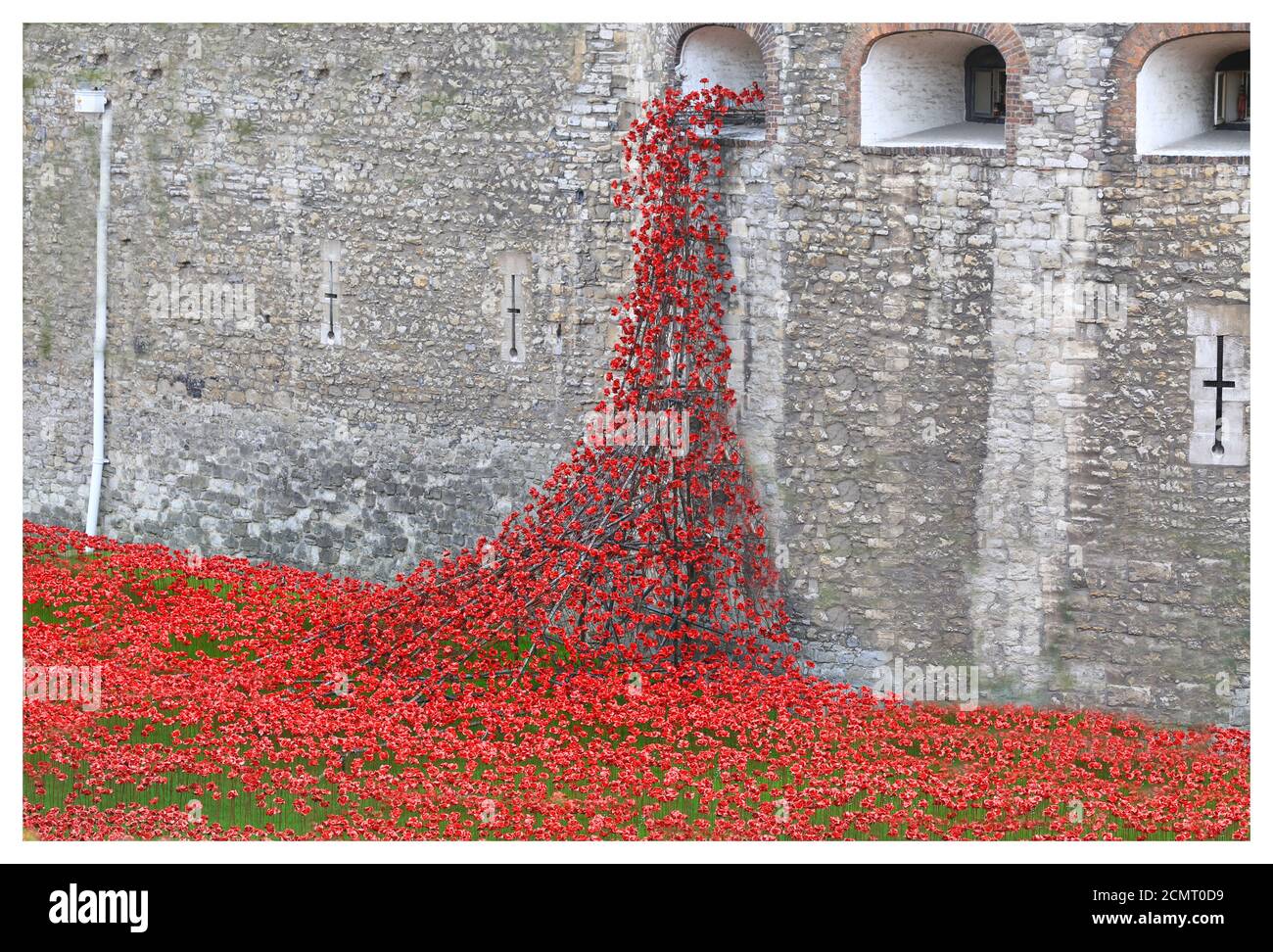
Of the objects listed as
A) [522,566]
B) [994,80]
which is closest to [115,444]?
[522,566]

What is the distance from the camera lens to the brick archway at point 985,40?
1250cm

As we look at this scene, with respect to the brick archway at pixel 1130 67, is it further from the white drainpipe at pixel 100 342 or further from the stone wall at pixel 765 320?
the white drainpipe at pixel 100 342

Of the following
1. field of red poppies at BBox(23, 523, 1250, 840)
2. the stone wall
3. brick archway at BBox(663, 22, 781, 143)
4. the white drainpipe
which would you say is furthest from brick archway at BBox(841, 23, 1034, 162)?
the white drainpipe

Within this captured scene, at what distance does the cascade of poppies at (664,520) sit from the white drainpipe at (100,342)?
500 centimetres

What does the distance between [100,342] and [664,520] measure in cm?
638

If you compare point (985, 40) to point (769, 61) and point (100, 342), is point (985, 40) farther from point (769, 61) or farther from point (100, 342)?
point (100, 342)

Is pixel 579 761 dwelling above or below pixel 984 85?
below

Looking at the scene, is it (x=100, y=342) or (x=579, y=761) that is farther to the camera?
(x=100, y=342)

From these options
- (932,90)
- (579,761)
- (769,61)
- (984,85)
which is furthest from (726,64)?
(579,761)

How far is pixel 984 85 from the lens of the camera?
1337cm

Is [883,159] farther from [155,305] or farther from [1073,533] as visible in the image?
[155,305]

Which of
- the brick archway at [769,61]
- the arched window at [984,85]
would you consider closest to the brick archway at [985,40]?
the arched window at [984,85]

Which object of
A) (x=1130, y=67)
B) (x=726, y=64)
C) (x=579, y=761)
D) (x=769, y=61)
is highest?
(x=726, y=64)

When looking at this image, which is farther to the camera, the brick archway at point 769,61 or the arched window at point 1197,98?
the brick archway at point 769,61
